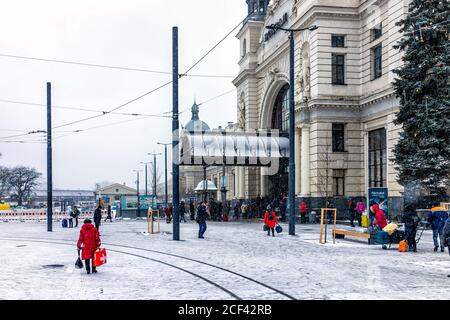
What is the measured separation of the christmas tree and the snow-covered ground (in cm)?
789

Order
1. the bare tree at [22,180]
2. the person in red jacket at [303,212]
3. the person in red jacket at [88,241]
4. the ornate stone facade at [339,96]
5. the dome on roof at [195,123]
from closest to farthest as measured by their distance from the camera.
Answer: the person in red jacket at [88,241] → the person in red jacket at [303,212] → the ornate stone facade at [339,96] → the bare tree at [22,180] → the dome on roof at [195,123]

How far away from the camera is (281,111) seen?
173 feet

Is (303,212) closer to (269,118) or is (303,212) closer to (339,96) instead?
(339,96)

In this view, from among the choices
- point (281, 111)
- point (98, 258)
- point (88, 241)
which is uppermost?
point (281, 111)

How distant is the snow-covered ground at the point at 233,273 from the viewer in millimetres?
11164

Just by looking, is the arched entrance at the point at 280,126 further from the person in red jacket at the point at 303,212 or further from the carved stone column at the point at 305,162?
the person in red jacket at the point at 303,212

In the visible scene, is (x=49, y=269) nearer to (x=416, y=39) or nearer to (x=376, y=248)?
(x=376, y=248)

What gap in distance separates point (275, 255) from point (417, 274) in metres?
5.07

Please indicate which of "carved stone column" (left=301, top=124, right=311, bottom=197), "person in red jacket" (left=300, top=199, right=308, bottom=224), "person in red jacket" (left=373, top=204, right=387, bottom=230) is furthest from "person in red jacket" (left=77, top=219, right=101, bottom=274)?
"carved stone column" (left=301, top=124, right=311, bottom=197)

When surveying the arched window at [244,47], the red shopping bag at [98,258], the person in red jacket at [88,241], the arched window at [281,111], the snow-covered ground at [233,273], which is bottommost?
the snow-covered ground at [233,273]

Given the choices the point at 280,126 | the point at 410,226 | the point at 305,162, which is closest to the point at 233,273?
the point at 410,226

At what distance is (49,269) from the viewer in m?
14.9

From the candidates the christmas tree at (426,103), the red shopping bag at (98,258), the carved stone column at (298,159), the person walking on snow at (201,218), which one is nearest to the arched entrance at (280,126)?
the carved stone column at (298,159)

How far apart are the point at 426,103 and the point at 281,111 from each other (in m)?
23.7
